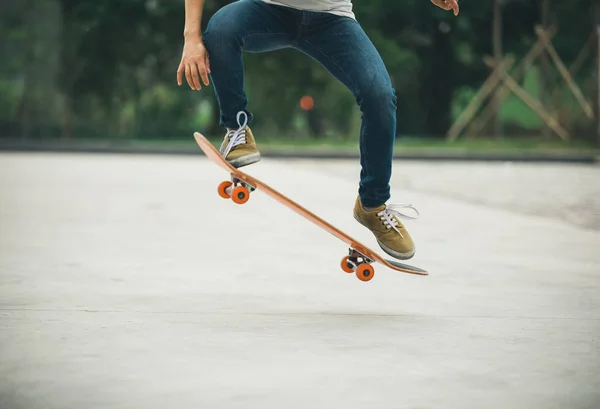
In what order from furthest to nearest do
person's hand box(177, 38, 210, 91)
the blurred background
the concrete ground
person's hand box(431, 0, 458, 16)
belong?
the blurred background → person's hand box(431, 0, 458, 16) → person's hand box(177, 38, 210, 91) → the concrete ground

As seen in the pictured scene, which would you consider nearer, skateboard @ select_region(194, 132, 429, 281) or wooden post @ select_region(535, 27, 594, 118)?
skateboard @ select_region(194, 132, 429, 281)

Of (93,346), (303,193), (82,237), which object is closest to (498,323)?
(93,346)

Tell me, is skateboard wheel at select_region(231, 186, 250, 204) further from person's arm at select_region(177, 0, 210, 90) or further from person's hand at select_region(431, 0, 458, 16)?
person's hand at select_region(431, 0, 458, 16)

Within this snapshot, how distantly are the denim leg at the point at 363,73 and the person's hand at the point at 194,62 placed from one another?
1.80 feet

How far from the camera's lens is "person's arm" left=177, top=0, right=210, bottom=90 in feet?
16.7

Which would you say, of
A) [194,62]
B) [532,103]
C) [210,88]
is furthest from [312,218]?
[210,88]

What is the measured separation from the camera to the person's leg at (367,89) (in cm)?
529

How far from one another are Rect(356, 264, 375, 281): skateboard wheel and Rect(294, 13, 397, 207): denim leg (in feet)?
1.49

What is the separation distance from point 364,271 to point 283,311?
0.47 metres

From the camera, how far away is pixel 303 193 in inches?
525

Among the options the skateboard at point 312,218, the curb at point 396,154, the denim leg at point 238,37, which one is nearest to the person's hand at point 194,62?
the denim leg at point 238,37

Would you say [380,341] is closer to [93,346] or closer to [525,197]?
[93,346]

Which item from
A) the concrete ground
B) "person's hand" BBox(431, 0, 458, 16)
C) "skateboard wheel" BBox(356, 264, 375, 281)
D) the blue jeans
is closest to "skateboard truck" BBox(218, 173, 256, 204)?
the blue jeans

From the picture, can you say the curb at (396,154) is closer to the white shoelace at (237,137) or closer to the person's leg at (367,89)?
the person's leg at (367,89)
